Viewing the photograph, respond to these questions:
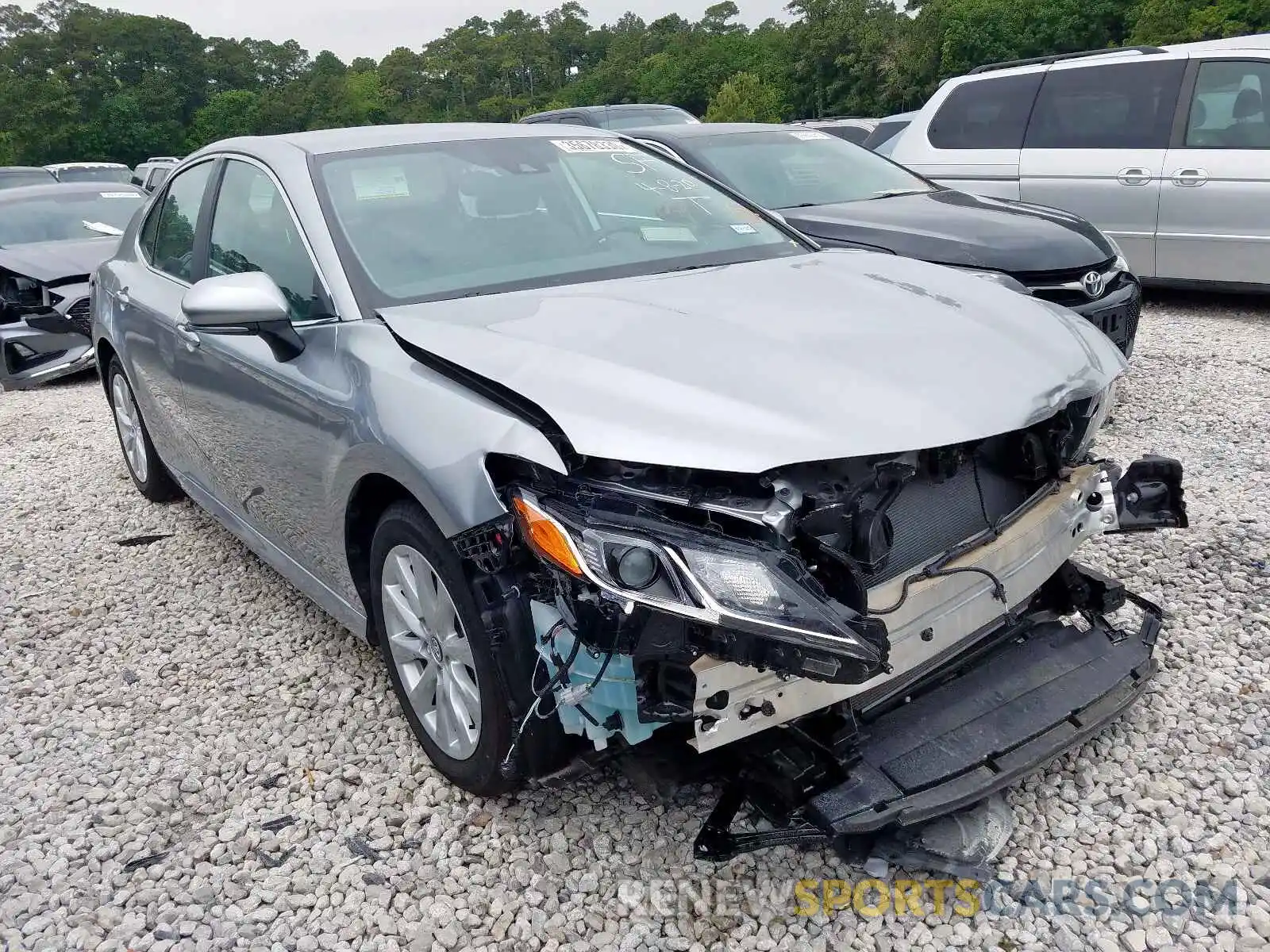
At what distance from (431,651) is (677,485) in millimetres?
892

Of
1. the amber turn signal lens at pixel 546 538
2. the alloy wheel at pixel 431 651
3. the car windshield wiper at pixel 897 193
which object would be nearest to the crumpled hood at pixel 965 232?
the car windshield wiper at pixel 897 193

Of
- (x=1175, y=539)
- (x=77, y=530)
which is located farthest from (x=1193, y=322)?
(x=77, y=530)

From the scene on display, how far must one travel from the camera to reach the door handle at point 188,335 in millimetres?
3526

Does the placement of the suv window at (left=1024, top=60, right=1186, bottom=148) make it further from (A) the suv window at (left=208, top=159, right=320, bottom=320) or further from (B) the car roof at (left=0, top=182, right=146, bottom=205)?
(B) the car roof at (left=0, top=182, right=146, bottom=205)

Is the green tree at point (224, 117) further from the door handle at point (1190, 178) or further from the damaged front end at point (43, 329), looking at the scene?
the door handle at point (1190, 178)

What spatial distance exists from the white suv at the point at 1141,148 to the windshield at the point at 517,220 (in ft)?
15.9

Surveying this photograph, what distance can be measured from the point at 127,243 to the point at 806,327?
3.66 meters

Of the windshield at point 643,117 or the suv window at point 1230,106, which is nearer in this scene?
the suv window at point 1230,106

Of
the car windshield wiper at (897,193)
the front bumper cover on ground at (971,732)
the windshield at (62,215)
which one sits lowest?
the front bumper cover on ground at (971,732)

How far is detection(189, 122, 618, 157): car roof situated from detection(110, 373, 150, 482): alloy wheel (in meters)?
1.63

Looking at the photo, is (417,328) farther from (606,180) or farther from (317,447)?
(606,180)

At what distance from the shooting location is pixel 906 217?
5730 millimetres

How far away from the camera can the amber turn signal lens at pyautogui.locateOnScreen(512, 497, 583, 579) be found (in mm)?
1979

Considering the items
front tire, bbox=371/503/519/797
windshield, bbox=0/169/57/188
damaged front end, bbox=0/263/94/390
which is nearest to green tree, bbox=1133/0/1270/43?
windshield, bbox=0/169/57/188
